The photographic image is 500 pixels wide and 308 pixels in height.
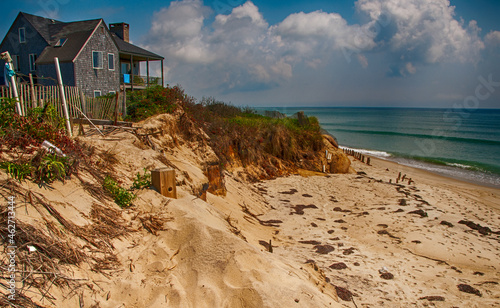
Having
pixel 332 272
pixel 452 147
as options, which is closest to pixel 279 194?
pixel 332 272

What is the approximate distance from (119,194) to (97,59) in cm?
2448

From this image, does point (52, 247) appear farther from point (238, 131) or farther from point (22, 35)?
point (22, 35)

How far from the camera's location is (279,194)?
1391 cm

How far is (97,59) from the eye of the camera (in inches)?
1014

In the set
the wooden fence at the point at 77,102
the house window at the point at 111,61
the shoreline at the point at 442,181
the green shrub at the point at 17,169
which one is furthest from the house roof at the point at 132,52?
the green shrub at the point at 17,169

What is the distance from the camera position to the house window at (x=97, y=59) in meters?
25.6

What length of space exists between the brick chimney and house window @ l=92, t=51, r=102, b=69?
6.91m

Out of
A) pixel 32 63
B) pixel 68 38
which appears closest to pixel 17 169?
pixel 68 38

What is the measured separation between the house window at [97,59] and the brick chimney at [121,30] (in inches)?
272

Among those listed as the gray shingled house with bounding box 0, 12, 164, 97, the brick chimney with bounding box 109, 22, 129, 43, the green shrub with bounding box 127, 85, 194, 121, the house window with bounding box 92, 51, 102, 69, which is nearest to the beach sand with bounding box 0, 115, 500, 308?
the green shrub with bounding box 127, 85, 194, 121

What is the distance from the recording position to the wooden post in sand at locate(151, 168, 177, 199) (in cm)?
567

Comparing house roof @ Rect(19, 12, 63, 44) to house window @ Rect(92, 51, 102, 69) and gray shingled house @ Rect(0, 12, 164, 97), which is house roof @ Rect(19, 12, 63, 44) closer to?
gray shingled house @ Rect(0, 12, 164, 97)

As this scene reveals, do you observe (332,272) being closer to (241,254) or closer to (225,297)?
(241,254)

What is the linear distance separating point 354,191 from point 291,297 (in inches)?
470
